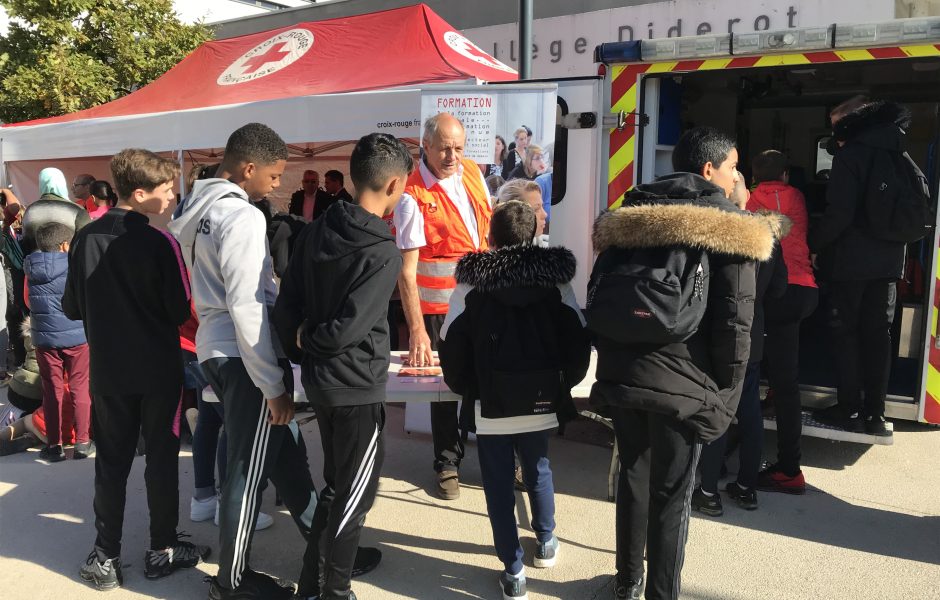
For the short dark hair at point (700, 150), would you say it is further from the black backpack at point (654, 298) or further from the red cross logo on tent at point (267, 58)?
the red cross logo on tent at point (267, 58)

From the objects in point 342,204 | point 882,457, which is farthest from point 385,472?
point 882,457

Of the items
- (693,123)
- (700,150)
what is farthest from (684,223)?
(693,123)

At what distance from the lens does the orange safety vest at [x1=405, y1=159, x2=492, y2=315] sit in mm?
3891

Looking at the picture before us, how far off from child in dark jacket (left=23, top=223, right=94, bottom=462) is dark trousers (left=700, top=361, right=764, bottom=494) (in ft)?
12.0

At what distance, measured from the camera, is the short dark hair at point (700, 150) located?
2771 millimetres

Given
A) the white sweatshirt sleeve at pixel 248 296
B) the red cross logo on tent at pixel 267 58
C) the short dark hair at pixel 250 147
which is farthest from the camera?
the red cross logo on tent at pixel 267 58

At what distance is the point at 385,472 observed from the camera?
437 cm

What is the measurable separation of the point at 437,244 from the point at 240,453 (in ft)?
5.26

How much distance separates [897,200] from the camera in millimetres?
3898

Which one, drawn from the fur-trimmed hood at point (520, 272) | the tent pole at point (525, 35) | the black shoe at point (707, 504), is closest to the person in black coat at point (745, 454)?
the black shoe at point (707, 504)

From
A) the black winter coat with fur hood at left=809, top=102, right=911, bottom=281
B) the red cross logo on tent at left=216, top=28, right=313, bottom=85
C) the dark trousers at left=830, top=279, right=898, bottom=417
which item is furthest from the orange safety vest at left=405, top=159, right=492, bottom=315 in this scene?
the red cross logo on tent at left=216, top=28, right=313, bottom=85

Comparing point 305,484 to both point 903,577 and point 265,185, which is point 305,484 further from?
point 903,577

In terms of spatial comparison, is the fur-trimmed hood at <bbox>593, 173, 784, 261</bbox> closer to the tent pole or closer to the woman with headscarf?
the woman with headscarf

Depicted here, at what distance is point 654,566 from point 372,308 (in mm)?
1339
